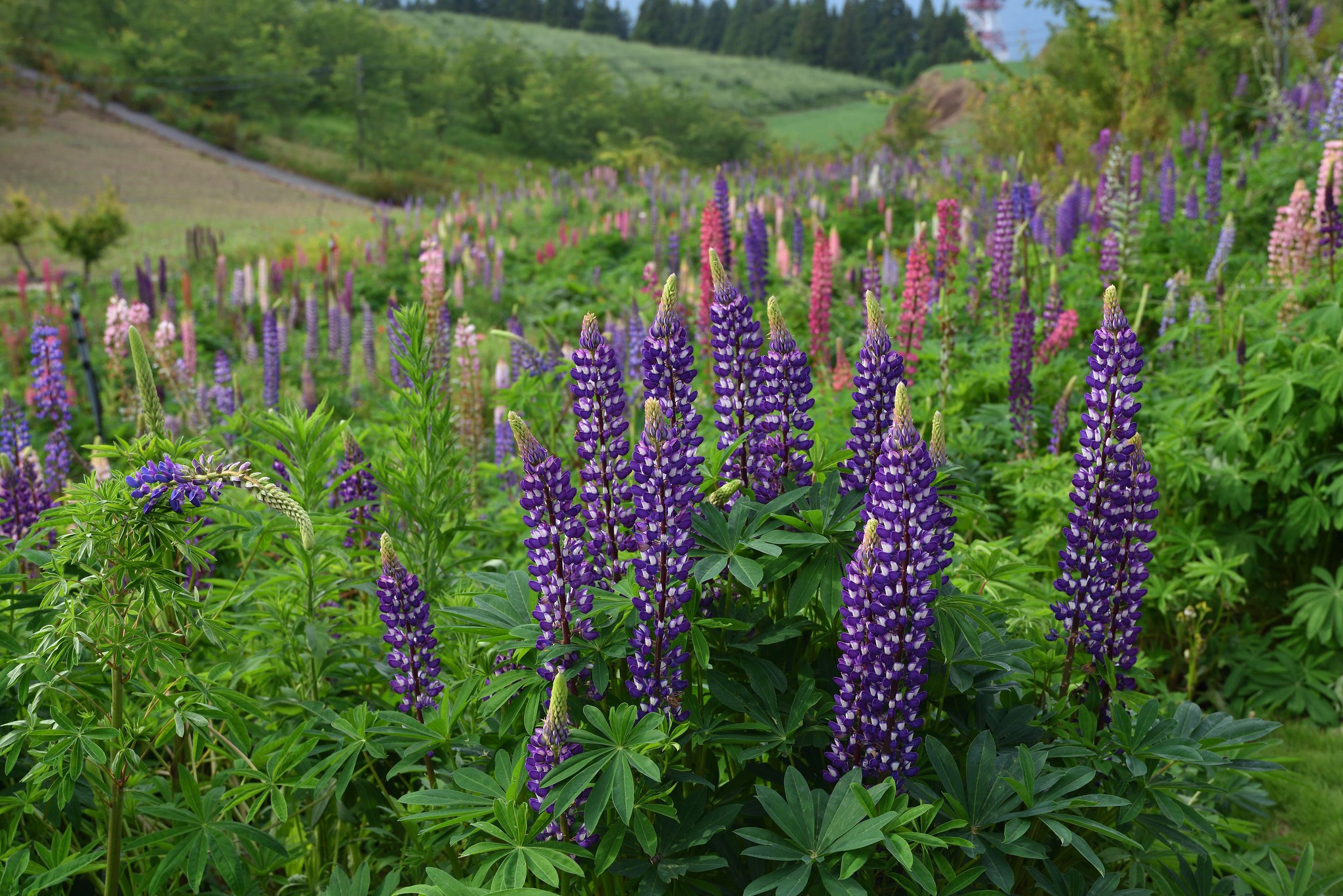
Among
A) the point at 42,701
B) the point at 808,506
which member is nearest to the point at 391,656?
the point at 42,701

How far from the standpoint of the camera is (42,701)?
2.46 m

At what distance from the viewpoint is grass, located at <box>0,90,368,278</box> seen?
1812 cm

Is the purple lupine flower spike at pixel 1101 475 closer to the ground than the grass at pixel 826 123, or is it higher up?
closer to the ground

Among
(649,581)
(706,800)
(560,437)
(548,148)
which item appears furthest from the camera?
(548,148)

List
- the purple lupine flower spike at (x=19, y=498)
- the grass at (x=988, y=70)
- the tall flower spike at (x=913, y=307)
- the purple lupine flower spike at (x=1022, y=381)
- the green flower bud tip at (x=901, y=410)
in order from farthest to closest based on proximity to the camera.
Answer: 1. the grass at (x=988, y=70)
2. the tall flower spike at (x=913, y=307)
3. the purple lupine flower spike at (x=1022, y=381)
4. the purple lupine flower spike at (x=19, y=498)
5. the green flower bud tip at (x=901, y=410)

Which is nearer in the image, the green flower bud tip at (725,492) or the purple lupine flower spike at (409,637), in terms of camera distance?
the green flower bud tip at (725,492)

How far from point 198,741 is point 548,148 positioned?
129ft

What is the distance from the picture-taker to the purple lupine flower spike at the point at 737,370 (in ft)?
7.38

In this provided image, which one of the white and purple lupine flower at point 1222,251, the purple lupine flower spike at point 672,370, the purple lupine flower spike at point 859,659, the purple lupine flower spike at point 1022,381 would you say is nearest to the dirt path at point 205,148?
the white and purple lupine flower at point 1222,251

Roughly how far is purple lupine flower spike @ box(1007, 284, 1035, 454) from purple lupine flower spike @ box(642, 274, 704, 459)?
294 cm

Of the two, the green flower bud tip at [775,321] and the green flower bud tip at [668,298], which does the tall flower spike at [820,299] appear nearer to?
the green flower bud tip at [775,321]

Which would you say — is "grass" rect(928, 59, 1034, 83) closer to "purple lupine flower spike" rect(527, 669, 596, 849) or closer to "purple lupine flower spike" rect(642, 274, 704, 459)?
"purple lupine flower spike" rect(642, 274, 704, 459)

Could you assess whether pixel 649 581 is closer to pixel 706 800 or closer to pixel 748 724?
pixel 748 724

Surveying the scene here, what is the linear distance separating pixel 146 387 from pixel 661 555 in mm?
1435
